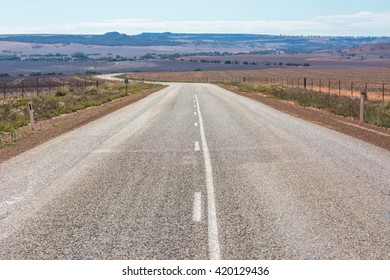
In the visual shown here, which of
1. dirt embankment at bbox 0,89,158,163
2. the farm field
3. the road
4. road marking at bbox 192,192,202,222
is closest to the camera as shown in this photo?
the road

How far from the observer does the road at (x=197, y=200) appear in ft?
19.2

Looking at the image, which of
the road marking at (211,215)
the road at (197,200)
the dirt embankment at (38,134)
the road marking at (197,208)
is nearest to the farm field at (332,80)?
the dirt embankment at (38,134)

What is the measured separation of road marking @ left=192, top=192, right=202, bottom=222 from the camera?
6.98 m

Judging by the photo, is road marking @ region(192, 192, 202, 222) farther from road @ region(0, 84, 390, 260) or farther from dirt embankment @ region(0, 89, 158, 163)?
dirt embankment @ region(0, 89, 158, 163)

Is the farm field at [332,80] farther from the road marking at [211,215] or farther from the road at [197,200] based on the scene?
the road marking at [211,215]

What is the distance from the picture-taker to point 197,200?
7988 mm

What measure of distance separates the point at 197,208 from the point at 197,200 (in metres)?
0.48

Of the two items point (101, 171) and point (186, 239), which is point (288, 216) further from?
point (101, 171)

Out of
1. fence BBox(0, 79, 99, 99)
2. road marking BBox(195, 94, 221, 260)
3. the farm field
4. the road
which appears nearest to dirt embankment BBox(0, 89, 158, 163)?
the road

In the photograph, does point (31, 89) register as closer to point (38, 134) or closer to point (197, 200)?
point (38, 134)

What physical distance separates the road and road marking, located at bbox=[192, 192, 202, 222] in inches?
0.7

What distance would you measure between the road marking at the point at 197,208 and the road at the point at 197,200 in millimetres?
17
